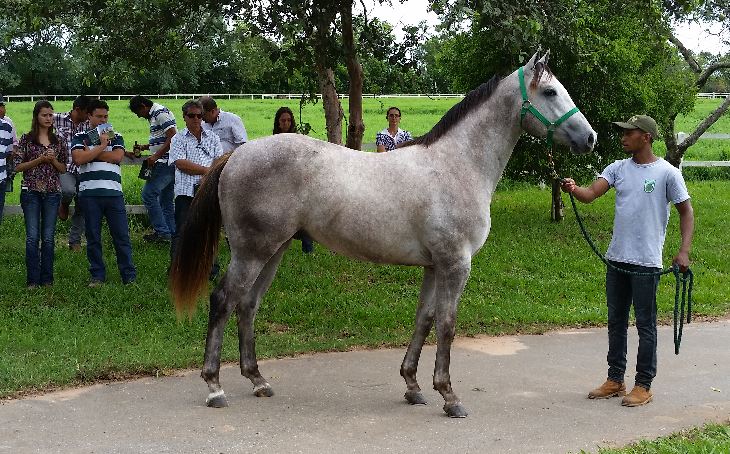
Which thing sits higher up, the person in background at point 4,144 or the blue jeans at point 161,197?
the person in background at point 4,144

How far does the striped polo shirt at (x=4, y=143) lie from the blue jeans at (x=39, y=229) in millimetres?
839

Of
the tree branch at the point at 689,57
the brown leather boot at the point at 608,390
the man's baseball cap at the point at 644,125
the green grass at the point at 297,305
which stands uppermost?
the tree branch at the point at 689,57

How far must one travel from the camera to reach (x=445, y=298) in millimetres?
6004

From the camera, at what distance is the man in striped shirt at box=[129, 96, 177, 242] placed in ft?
36.6

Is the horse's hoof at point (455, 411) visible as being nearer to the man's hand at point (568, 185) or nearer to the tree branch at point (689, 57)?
the man's hand at point (568, 185)

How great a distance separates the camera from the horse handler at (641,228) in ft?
19.8

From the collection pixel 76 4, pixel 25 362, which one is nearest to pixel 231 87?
pixel 76 4

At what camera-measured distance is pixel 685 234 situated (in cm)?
611

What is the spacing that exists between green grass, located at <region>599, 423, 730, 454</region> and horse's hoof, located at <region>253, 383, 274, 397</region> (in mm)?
2386

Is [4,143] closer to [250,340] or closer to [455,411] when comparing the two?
[250,340]

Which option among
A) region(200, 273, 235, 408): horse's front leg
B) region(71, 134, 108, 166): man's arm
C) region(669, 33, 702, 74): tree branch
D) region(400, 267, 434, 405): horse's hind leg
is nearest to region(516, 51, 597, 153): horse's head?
region(400, 267, 434, 405): horse's hind leg

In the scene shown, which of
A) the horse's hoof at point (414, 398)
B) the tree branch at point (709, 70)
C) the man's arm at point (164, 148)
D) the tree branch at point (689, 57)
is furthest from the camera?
the tree branch at point (689, 57)

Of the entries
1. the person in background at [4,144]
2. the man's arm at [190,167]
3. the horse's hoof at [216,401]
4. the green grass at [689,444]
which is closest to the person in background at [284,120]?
the man's arm at [190,167]

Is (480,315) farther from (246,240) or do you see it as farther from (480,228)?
(246,240)
